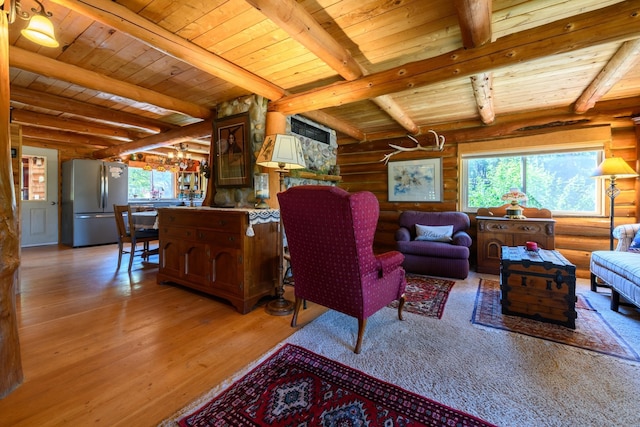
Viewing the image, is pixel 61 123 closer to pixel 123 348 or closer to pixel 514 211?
pixel 123 348

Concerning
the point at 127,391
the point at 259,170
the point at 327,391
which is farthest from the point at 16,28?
the point at 327,391

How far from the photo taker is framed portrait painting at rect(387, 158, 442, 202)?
4641 millimetres

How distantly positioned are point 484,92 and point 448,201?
79.5 inches

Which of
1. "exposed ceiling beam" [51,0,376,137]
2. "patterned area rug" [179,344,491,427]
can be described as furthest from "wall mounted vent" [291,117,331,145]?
"patterned area rug" [179,344,491,427]

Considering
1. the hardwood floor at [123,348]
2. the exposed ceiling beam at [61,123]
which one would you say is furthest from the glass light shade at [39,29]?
the exposed ceiling beam at [61,123]

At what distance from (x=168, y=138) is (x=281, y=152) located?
3.36 meters

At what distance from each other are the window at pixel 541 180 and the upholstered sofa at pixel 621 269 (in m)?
1.01

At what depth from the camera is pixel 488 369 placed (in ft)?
5.28

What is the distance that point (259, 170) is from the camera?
322 cm

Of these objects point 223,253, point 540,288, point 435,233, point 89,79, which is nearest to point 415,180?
point 435,233

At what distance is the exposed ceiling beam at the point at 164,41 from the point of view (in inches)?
69.0

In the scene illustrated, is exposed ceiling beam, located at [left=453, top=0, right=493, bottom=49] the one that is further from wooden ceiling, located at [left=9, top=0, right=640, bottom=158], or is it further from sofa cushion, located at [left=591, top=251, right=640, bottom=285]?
sofa cushion, located at [left=591, top=251, right=640, bottom=285]

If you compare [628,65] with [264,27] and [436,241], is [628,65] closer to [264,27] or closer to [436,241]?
[436,241]

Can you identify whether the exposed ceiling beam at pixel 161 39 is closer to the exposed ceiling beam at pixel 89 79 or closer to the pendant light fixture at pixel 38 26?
the pendant light fixture at pixel 38 26
